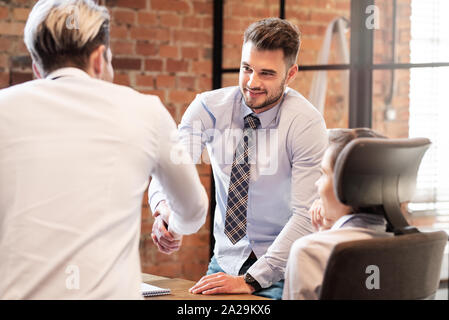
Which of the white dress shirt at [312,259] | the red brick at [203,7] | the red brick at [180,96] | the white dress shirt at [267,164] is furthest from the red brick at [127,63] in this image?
the white dress shirt at [312,259]

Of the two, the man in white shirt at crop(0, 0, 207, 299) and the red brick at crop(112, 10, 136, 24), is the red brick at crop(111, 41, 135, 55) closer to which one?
the red brick at crop(112, 10, 136, 24)

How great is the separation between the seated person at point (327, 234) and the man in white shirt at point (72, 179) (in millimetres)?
355

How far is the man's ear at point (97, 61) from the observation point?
1.40 metres

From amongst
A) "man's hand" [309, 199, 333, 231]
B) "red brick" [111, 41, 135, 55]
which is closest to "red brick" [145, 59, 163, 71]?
"red brick" [111, 41, 135, 55]

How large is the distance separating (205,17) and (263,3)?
1.26 feet

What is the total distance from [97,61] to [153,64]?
2.39 m

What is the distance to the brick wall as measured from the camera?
339 centimetres

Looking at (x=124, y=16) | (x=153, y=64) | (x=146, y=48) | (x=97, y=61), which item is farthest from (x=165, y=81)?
A: (x=97, y=61)

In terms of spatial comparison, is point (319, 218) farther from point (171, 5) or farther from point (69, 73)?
point (171, 5)

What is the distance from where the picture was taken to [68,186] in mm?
1245

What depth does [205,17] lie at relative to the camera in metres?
3.94

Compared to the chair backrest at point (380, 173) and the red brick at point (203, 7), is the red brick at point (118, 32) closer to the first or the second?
the red brick at point (203, 7)
